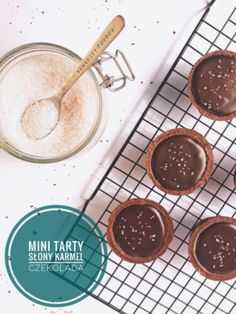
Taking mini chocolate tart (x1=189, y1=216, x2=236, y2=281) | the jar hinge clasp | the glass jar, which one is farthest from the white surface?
mini chocolate tart (x1=189, y1=216, x2=236, y2=281)

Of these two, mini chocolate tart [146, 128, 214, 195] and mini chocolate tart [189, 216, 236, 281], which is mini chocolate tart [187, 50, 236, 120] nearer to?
mini chocolate tart [146, 128, 214, 195]

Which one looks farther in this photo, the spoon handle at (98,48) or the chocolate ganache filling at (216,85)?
the chocolate ganache filling at (216,85)

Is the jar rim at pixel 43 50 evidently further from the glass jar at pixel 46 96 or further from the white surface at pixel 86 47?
the white surface at pixel 86 47

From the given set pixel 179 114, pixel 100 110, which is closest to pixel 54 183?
pixel 100 110

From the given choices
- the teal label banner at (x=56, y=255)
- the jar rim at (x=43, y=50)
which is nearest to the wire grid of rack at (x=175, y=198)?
the teal label banner at (x=56, y=255)

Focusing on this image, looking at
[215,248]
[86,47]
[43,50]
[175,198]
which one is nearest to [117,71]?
[86,47]

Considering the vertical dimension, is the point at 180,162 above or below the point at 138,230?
above

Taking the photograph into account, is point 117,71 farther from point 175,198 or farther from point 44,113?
point 175,198
